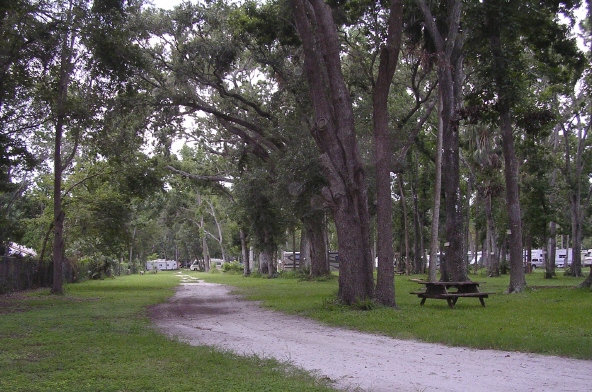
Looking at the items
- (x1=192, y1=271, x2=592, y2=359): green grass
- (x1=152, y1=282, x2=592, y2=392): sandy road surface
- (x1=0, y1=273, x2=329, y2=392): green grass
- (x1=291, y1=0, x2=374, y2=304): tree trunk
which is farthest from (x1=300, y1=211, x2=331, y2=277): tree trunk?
(x1=0, y1=273, x2=329, y2=392): green grass

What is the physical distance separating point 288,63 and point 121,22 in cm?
847

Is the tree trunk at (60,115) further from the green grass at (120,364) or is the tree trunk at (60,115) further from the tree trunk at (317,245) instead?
the tree trunk at (317,245)

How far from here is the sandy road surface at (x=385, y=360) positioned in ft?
20.9

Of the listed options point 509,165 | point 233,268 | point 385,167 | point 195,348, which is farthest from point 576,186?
point 233,268

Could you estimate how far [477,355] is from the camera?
816 centimetres

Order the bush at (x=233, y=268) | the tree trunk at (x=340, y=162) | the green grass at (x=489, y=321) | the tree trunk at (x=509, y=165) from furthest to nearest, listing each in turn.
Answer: the bush at (x=233, y=268) < the tree trunk at (x=509, y=165) < the tree trunk at (x=340, y=162) < the green grass at (x=489, y=321)

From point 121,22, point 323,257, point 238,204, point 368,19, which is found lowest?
point 323,257

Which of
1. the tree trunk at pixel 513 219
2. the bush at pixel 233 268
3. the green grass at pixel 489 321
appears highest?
the tree trunk at pixel 513 219

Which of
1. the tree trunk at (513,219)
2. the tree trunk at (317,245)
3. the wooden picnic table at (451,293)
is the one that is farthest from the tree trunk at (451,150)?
the tree trunk at (317,245)

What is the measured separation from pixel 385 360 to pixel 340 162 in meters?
7.53

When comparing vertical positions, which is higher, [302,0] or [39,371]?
[302,0]

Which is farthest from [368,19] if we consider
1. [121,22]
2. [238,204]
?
[238,204]

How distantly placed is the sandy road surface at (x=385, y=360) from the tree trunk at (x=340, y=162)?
237 cm

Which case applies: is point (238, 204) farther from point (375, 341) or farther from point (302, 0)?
point (375, 341)
